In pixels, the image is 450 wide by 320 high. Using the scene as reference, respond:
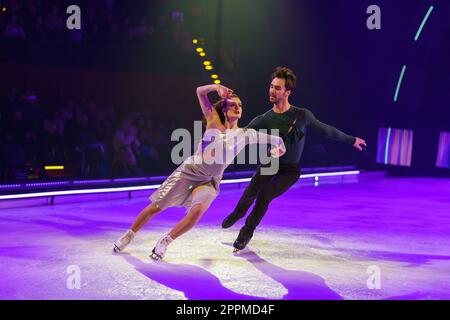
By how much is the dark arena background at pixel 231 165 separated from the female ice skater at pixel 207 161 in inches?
17.9

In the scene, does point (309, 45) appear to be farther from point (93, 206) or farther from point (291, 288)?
point (291, 288)

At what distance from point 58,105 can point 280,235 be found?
6597 mm

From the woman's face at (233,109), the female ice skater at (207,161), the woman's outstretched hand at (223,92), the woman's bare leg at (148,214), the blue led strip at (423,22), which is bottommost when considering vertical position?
the woman's bare leg at (148,214)

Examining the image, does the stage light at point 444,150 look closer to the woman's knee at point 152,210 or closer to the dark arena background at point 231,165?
the dark arena background at point 231,165

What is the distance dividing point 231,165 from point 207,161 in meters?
7.33

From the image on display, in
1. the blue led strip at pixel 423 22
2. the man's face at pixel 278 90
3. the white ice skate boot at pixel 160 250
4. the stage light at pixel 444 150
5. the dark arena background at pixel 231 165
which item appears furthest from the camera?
the stage light at pixel 444 150

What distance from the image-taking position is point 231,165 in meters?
13.1

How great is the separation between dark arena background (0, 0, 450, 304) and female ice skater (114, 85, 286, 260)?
0.45 meters

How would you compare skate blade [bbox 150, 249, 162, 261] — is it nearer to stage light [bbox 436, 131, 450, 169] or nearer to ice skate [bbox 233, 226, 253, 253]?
ice skate [bbox 233, 226, 253, 253]

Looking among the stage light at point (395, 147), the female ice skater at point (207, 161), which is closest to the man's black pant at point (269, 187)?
the female ice skater at point (207, 161)

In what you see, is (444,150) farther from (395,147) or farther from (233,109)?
(233,109)

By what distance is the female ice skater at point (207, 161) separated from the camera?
571 cm

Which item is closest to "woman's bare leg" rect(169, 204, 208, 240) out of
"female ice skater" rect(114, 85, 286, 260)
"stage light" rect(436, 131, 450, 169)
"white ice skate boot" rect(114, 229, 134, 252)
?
"female ice skater" rect(114, 85, 286, 260)
